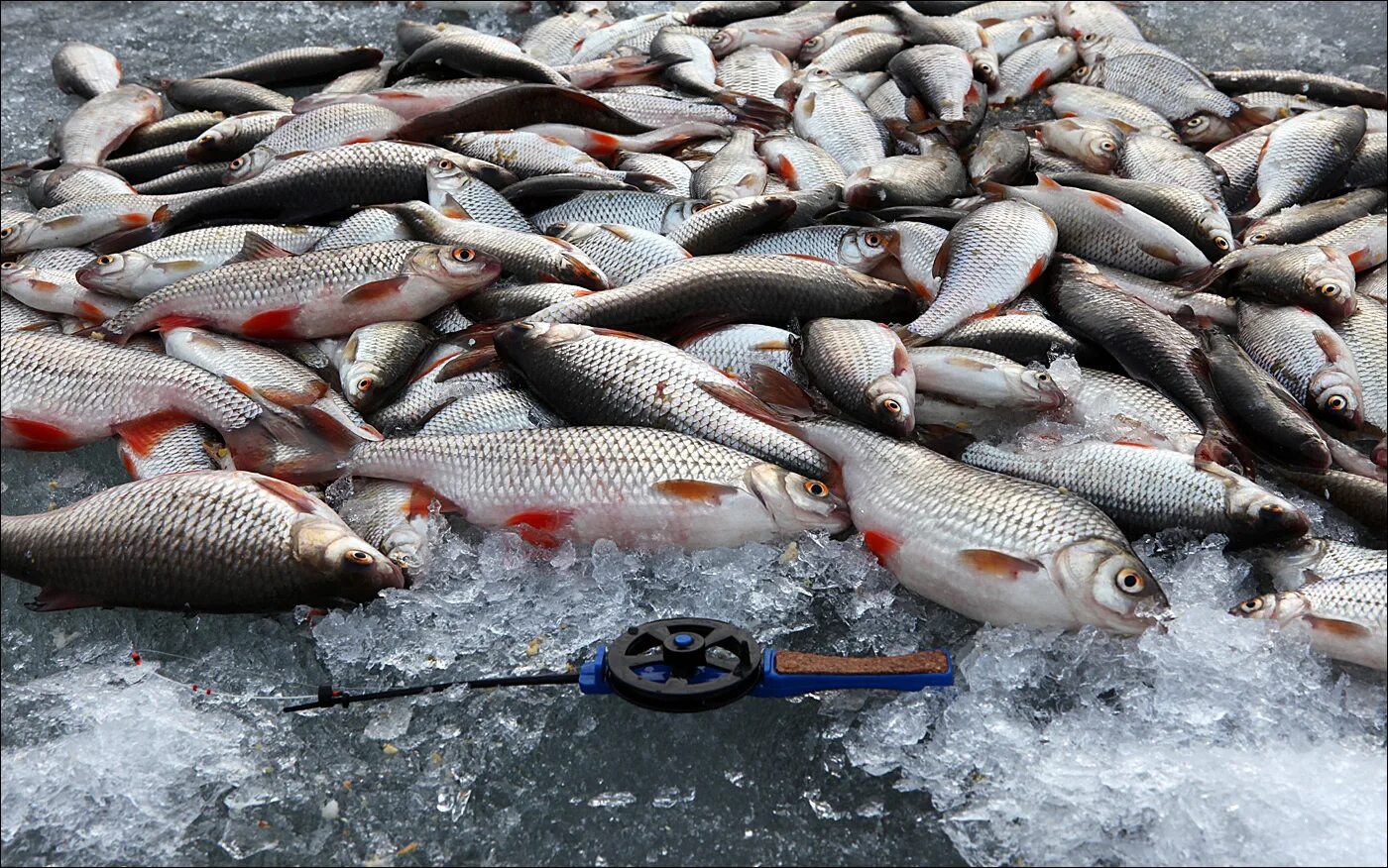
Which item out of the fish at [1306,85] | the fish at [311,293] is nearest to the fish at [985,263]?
the fish at [311,293]

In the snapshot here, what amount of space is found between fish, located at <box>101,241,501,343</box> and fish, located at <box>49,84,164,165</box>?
1.87m

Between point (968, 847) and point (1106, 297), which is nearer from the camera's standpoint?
point (968, 847)

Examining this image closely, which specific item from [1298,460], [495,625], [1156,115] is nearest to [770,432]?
[495,625]

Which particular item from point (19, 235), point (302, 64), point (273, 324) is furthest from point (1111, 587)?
point (302, 64)

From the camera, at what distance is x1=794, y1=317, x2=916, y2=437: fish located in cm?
270

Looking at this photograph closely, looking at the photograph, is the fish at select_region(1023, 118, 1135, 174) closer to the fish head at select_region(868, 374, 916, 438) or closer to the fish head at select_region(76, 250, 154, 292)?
the fish head at select_region(868, 374, 916, 438)

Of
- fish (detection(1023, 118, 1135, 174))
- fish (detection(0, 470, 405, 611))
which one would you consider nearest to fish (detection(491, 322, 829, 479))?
fish (detection(0, 470, 405, 611))

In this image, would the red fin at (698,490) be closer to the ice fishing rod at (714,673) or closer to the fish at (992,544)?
the fish at (992,544)

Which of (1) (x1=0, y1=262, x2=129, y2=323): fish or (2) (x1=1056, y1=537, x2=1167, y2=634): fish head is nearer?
(2) (x1=1056, y1=537, x2=1167, y2=634): fish head

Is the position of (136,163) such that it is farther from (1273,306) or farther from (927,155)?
(1273,306)

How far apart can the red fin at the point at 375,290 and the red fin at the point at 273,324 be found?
0.17 metres

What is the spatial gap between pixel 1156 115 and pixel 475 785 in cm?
446

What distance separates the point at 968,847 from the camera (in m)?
1.90

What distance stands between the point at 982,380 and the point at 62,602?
2.43 meters
